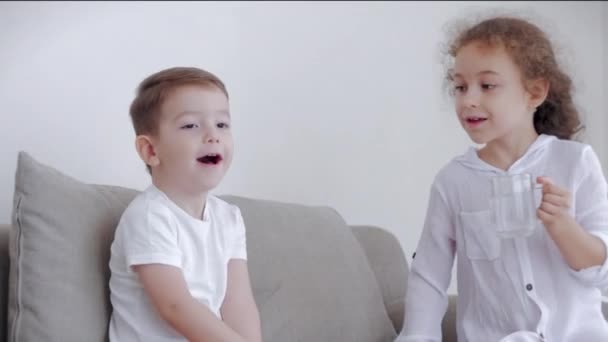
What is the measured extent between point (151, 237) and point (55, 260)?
18 centimetres

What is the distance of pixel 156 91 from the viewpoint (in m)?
1.63

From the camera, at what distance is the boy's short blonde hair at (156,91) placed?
1627mm

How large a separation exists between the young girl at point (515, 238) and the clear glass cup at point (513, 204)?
2.1 inches

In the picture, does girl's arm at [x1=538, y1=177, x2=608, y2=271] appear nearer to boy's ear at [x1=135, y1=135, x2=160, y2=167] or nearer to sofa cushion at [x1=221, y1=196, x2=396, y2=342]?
sofa cushion at [x1=221, y1=196, x2=396, y2=342]

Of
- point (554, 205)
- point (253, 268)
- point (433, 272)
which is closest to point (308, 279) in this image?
point (253, 268)

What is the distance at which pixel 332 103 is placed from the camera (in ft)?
8.63

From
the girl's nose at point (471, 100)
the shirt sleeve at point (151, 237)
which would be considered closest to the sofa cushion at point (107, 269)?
the shirt sleeve at point (151, 237)

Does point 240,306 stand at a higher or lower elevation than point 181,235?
lower

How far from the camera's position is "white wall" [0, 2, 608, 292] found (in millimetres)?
1956

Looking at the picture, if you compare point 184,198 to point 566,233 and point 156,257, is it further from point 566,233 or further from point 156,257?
point 566,233

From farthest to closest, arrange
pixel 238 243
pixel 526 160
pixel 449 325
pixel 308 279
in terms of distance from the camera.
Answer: pixel 449 325, pixel 308 279, pixel 526 160, pixel 238 243

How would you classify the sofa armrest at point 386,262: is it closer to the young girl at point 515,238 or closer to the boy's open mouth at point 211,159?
the young girl at point 515,238

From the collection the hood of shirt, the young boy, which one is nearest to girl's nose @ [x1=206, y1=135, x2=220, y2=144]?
the young boy

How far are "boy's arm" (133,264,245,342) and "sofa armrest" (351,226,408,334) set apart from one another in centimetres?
87
